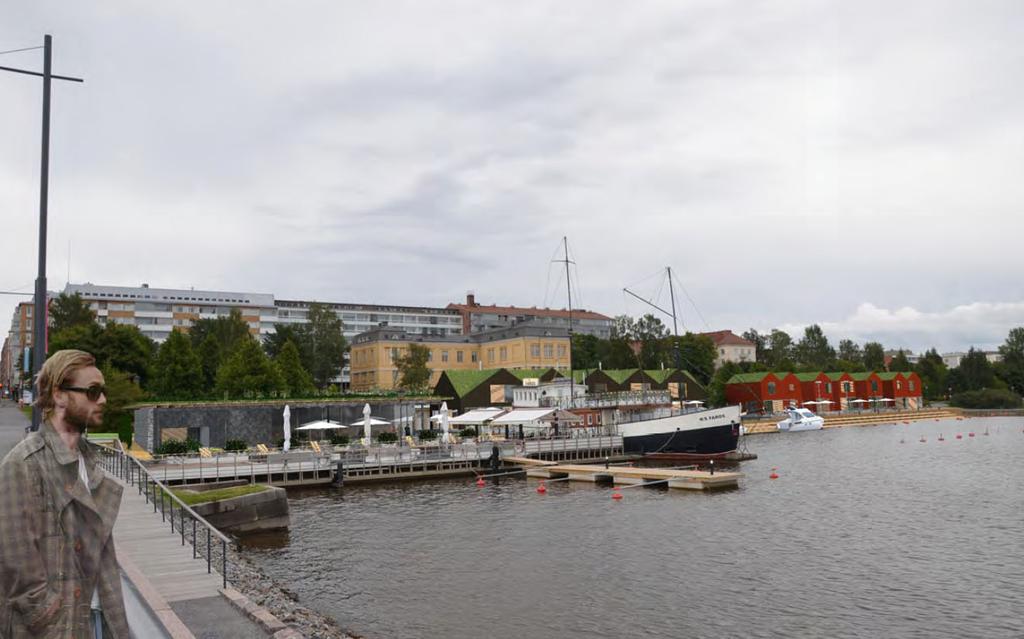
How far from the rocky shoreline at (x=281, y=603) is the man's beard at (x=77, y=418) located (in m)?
12.2

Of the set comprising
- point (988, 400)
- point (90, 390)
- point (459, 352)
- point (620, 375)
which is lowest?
point (988, 400)

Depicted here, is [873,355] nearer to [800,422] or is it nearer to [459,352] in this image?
[800,422]

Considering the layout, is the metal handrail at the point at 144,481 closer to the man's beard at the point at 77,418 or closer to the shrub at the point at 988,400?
the man's beard at the point at 77,418

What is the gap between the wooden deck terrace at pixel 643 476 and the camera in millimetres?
43562

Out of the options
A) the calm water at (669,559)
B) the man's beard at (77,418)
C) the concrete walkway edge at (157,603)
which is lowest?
the calm water at (669,559)

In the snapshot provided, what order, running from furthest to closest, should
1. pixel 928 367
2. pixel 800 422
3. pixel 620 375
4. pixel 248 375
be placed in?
1. pixel 928 367
2. pixel 800 422
3. pixel 620 375
4. pixel 248 375

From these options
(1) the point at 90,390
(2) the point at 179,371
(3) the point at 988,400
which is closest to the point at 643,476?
(1) the point at 90,390

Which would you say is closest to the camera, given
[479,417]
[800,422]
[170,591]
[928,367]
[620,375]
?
[170,591]

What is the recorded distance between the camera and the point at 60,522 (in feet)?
14.5

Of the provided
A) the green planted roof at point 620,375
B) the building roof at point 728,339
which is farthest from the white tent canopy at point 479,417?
the building roof at point 728,339

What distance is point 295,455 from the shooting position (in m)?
47.8

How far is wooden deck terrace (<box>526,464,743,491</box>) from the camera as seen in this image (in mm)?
43562

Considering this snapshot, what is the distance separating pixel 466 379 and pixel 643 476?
34.3 meters

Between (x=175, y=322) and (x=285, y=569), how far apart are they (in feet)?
402
